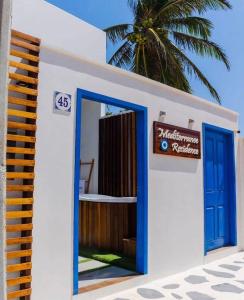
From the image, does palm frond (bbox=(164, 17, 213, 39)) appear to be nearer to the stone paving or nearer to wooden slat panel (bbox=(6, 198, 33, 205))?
the stone paving

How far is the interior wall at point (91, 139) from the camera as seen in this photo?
8.17 meters

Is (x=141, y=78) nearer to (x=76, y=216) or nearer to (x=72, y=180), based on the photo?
(x=72, y=180)

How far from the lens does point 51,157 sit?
404 centimetres

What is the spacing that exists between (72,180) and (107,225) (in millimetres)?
2986

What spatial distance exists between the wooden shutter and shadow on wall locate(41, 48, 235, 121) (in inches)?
11.3

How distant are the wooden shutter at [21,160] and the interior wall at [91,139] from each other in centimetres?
437

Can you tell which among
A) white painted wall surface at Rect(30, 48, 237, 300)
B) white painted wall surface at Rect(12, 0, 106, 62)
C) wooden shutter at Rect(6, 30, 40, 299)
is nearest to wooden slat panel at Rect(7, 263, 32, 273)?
wooden shutter at Rect(6, 30, 40, 299)

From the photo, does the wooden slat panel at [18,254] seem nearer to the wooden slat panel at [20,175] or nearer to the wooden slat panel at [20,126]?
the wooden slat panel at [20,175]

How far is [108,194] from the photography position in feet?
25.6

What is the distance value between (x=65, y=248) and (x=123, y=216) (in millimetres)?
2804

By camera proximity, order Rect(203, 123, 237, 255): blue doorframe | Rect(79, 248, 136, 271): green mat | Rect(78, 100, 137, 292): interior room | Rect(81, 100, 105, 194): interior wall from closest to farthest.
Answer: Rect(79, 248, 136, 271): green mat < Rect(78, 100, 137, 292): interior room < Rect(203, 123, 237, 255): blue doorframe < Rect(81, 100, 105, 194): interior wall

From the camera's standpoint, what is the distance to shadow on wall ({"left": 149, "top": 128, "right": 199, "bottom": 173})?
5.47m

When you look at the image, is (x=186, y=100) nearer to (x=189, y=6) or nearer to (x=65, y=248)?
(x=65, y=248)

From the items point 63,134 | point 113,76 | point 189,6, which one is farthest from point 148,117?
point 189,6
